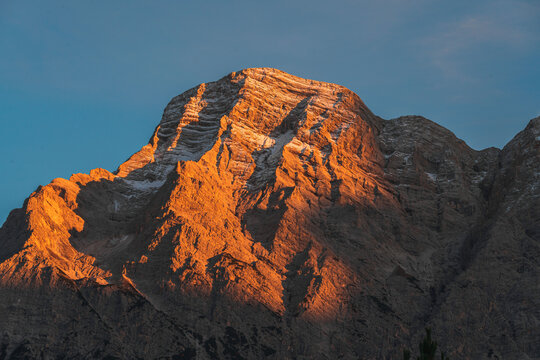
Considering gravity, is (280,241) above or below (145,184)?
below

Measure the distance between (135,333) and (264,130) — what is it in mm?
57220

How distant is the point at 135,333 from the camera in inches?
4838

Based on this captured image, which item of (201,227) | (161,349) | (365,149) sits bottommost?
(161,349)

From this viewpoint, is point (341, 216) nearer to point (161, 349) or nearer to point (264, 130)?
point (264, 130)

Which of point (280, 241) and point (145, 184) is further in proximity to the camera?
point (145, 184)

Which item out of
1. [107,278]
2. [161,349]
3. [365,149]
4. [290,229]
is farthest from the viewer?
Answer: [365,149]

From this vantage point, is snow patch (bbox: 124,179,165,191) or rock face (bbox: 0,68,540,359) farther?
snow patch (bbox: 124,179,165,191)

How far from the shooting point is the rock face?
12494 centimetres

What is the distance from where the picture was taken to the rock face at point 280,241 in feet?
410

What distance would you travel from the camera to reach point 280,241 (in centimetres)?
14162

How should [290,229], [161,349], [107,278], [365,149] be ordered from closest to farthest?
[161,349], [107,278], [290,229], [365,149]

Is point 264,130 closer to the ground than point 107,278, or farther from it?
farther from it

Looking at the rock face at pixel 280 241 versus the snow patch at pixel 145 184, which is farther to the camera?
the snow patch at pixel 145 184

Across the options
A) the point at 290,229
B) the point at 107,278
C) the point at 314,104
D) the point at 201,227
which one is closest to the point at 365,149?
the point at 314,104
